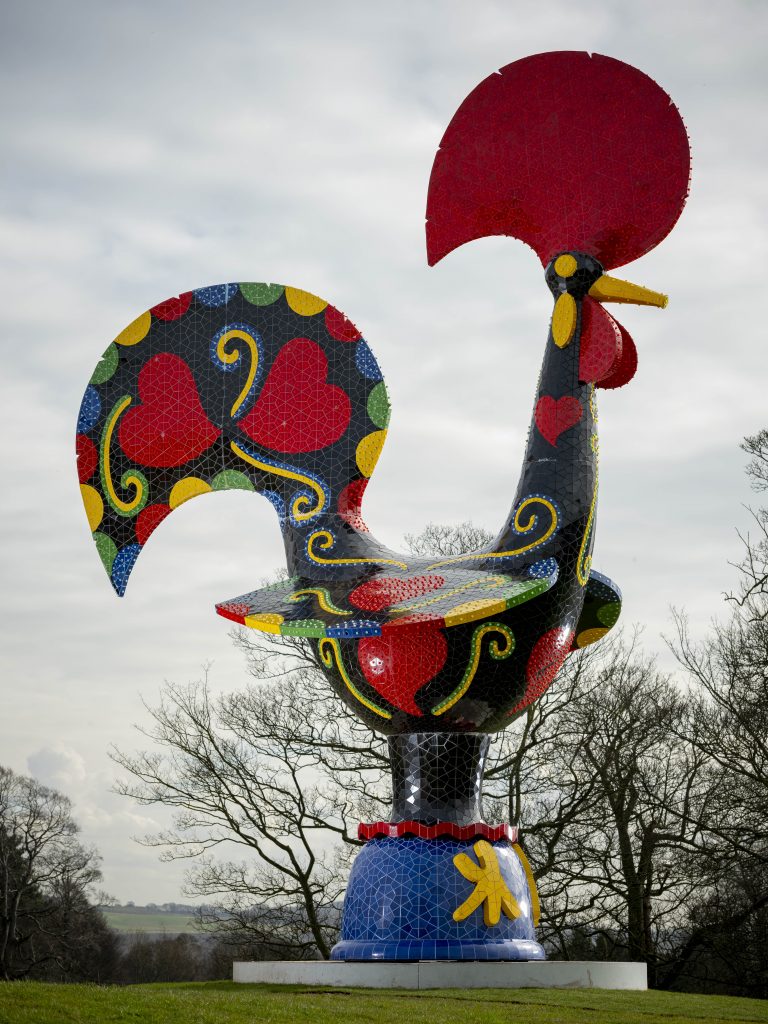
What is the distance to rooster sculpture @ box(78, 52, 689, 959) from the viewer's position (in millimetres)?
8555

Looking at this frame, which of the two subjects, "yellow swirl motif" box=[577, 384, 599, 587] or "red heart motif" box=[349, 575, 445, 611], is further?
"yellow swirl motif" box=[577, 384, 599, 587]

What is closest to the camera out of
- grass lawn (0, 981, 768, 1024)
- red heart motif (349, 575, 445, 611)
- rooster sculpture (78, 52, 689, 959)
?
grass lawn (0, 981, 768, 1024)

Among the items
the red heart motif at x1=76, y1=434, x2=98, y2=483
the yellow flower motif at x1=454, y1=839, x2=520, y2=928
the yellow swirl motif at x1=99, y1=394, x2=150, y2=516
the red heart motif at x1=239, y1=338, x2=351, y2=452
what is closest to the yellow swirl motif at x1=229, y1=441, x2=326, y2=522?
the red heart motif at x1=239, y1=338, x2=351, y2=452

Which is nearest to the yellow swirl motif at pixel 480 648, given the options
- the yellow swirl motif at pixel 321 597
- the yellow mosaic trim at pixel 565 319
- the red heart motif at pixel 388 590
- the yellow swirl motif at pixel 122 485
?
the red heart motif at pixel 388 590

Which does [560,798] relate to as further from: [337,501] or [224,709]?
[337,501]

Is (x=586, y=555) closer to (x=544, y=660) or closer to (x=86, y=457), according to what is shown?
(x=544, y=660)

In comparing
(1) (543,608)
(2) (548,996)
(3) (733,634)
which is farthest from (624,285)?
(3) (733,634)

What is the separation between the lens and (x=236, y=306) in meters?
9.84

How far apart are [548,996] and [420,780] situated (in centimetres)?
193

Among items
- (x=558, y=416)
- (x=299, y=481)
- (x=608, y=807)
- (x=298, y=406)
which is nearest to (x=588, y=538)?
(x=558, y=416)

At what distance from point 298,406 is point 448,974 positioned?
448 cm

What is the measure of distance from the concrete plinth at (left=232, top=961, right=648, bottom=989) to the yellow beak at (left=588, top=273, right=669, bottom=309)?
4994 millimetres

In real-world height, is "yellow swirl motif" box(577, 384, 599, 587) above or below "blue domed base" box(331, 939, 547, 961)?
above

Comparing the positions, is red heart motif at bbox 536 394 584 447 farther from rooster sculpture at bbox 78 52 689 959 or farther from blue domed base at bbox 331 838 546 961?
blue domed base at bbox 331 838 546 961
